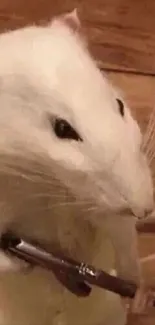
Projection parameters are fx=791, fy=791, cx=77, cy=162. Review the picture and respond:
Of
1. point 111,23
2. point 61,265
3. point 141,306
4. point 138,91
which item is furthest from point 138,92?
point 61,265

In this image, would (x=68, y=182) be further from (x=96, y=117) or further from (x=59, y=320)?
(x=59, y=320)

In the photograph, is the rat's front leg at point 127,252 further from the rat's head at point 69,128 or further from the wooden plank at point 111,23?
the wooden plank at point 111,23

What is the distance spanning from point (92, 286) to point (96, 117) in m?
0.20

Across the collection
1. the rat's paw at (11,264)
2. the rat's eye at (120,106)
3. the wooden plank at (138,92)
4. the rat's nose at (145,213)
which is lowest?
the wooden plank at (138,92)

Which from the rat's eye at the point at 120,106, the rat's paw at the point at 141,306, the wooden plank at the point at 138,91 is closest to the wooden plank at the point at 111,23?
the wooden plank at the point at 138,91

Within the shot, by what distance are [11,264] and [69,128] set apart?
151mm

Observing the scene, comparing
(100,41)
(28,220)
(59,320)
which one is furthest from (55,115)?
(100,41)

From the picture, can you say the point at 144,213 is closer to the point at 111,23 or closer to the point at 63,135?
the point at 63,135

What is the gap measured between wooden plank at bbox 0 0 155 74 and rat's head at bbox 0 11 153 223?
47 centimetres

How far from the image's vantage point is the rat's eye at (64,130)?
605 millimetres

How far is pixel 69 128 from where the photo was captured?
1.99 ft

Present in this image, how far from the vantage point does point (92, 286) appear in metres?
0.73

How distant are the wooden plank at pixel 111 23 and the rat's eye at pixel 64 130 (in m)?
0.48

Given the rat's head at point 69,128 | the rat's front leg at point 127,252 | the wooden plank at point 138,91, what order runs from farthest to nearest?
the wooden plank at point 138,91 → the rat's front leg at point 127,252 → the rat's head at point 69,128
